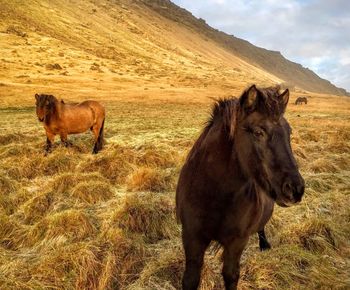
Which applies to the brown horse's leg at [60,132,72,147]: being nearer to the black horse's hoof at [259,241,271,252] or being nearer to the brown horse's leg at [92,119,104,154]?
the brown horse's leg at [92,119,104,154]

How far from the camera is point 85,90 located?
1506 inches

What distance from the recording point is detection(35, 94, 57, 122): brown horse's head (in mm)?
11281

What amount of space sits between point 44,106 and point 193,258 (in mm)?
9063

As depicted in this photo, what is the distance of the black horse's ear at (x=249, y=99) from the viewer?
114 inches

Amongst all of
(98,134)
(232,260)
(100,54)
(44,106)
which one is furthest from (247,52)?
(232,260)

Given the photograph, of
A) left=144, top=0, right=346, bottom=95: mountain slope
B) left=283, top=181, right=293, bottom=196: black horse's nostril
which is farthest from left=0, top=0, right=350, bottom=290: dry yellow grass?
left=144, top=0, right=346, bottom=95: mountain slope

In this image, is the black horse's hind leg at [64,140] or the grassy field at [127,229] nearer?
the grassy field at [127,229]

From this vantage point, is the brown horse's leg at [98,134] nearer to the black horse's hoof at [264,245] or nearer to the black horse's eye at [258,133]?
the black horse's hoof at [264,245]

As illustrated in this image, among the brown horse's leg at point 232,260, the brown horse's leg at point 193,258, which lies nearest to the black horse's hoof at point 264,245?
the brown horse's leg at point 232,260

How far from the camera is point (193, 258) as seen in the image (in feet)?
11.8

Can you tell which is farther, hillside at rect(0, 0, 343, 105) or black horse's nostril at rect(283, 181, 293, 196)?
hillside at rect(0, 0, 343, 105)

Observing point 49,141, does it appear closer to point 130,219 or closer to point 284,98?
point 130,219

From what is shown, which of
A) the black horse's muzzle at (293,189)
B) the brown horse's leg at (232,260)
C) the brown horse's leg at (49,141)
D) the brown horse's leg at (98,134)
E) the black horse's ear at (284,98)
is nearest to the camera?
the black horse's muzzle at (293,189)

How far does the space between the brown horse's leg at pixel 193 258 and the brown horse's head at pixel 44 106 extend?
891 centimetres
